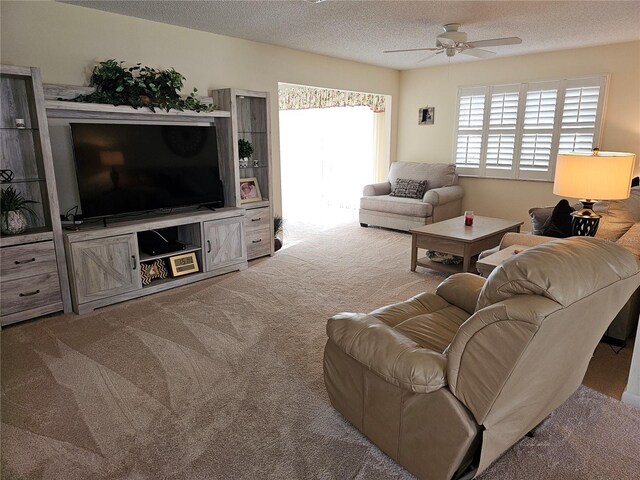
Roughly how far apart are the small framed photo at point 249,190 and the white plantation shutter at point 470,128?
11.7 ft

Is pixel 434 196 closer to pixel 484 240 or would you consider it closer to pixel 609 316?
pixel 484 240

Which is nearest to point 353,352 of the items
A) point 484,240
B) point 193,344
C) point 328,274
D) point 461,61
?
point 193,344

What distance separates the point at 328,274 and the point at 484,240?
63.6 inches

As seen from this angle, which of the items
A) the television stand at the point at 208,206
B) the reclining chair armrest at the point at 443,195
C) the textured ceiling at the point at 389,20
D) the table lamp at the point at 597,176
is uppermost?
the textured ceiling at the point at 389,20

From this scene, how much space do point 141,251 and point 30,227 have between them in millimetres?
909

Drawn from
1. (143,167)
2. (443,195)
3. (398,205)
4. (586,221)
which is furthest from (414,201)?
(143,167)

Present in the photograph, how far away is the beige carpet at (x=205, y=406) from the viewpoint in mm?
1921

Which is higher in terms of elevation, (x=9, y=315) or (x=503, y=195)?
(x=503, y=195)

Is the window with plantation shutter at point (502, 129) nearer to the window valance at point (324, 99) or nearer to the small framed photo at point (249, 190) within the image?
the window valance at point (324, 99)

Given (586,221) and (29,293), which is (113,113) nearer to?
(29,293)

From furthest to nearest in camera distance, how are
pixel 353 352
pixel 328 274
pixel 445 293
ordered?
1. pixel 328 274
2. pixel 445 293
3. pixel 353 352

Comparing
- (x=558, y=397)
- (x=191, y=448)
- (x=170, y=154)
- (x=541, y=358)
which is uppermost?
(x=170, y=154)

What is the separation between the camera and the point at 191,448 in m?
2.03

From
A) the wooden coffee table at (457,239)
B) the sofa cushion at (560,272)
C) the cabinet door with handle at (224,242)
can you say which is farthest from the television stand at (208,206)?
the sofa cushion at (560,272)
